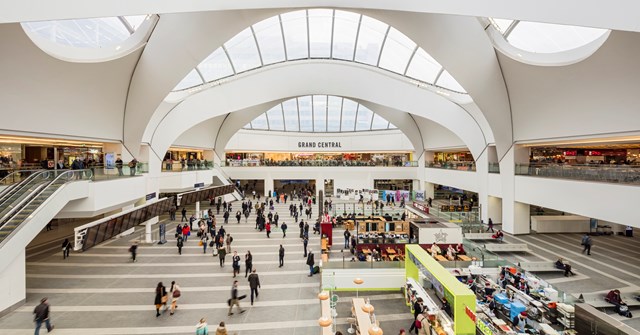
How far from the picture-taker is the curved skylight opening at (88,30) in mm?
10102

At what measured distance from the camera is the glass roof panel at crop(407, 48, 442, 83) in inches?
769

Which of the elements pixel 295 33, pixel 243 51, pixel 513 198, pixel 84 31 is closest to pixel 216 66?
pixel 243 51

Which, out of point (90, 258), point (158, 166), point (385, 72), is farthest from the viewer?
point (385, 72)

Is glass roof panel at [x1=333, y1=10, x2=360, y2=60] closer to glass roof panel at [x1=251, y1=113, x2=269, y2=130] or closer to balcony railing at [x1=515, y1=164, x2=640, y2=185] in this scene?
balcony railing at [x1=515, y1=164, x2=640, y2=185]

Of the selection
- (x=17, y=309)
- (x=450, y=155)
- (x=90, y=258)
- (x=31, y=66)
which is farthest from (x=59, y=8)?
(x=450, y=155)

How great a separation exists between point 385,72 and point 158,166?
56.0ft

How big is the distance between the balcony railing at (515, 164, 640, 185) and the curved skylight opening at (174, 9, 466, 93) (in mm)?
6619

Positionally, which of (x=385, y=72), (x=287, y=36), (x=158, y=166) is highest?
(x=287, y=36)

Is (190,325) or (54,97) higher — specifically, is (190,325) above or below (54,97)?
below

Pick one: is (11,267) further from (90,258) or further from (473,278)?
(473,278)

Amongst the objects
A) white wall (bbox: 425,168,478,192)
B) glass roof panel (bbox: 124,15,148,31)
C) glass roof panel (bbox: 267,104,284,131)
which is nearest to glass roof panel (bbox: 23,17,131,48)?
glass roof panel (bbox: 124,15,148,31)

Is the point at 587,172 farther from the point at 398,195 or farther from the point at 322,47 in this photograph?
the point at 322,47

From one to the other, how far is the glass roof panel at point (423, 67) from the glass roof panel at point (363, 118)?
1451 cm

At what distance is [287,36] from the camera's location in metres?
20.5
